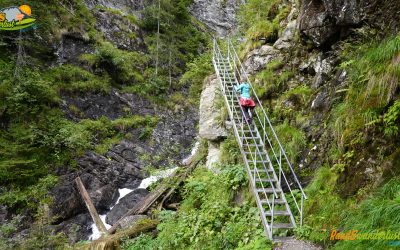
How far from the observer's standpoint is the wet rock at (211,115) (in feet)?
33.0

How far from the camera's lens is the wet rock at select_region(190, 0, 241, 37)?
33625 millimetres

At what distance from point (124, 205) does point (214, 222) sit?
353 inches

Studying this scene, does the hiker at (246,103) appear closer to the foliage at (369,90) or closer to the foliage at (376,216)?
the foliage at (369,90)

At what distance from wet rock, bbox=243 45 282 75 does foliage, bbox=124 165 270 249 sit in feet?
11.7

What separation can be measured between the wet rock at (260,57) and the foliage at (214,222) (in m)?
3.55

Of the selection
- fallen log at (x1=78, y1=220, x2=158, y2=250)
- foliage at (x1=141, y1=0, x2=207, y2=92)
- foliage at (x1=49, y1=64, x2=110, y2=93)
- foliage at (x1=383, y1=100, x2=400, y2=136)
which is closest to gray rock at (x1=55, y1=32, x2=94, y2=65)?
foliage at (x1=49, y1=64, x2=110, y2=93)

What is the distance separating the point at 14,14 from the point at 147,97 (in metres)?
9.96

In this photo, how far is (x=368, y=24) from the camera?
6195 millimetres

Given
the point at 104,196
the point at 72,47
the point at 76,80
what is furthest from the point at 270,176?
the point at 72,47

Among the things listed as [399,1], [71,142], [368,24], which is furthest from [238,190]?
[71,142]

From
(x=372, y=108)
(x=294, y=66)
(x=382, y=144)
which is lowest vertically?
(x=382, y=144)

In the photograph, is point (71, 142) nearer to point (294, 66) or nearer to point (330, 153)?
point (294, 66)

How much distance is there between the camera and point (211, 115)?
1060cm

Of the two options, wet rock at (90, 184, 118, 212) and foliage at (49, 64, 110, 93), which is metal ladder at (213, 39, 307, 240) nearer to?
wet rock at (90, 184, 118, 212)
